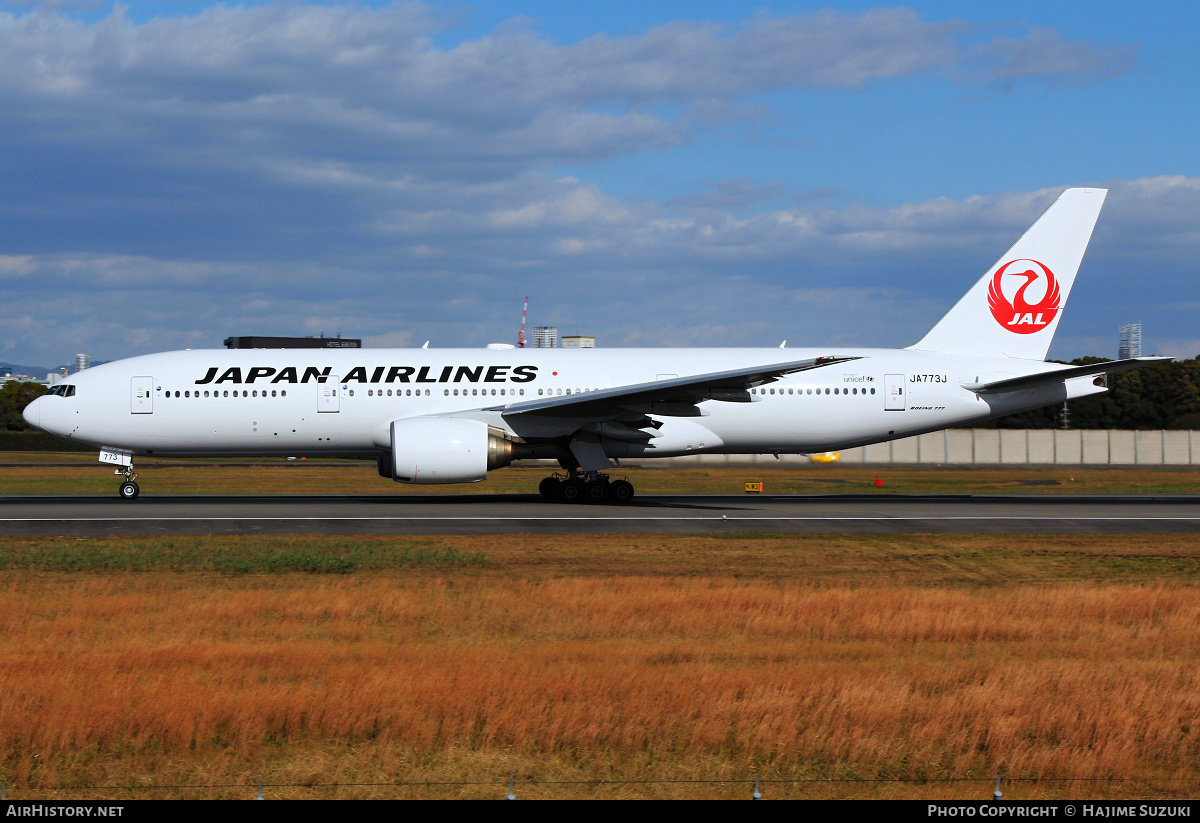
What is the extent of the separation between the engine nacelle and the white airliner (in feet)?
1.28

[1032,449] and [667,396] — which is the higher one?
[667,396]

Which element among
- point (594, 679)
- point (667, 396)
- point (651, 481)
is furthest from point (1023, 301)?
point (594, 679)

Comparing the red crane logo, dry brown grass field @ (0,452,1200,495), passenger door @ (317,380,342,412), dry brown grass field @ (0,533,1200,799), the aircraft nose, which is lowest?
dry brown grass field @ (0,533,1200,799)

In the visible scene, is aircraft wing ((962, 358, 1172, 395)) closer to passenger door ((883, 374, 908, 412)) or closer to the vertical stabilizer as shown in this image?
the vertical stabilizer

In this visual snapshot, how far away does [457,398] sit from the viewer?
2627 cm

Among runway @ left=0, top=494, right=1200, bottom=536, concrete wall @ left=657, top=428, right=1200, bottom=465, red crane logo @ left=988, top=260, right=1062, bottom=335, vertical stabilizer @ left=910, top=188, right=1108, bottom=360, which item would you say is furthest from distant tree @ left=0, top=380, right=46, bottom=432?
red crane logo @ left=988, top=260, right=1062, bottom=335

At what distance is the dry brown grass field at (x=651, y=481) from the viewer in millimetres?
32281

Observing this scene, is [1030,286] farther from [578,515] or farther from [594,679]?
[594,679]

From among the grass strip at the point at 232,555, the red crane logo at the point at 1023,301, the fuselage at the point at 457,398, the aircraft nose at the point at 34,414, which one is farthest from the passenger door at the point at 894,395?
the aircraft nose at the point at 34,414

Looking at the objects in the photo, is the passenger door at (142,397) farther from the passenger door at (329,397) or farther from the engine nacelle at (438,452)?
the engine nacelle at (438,452)

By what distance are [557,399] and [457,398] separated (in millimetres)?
2946

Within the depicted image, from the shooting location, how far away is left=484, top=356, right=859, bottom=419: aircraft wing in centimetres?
2350

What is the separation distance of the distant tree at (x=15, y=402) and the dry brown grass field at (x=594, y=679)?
3430 inches

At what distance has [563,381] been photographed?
87.8 ft
